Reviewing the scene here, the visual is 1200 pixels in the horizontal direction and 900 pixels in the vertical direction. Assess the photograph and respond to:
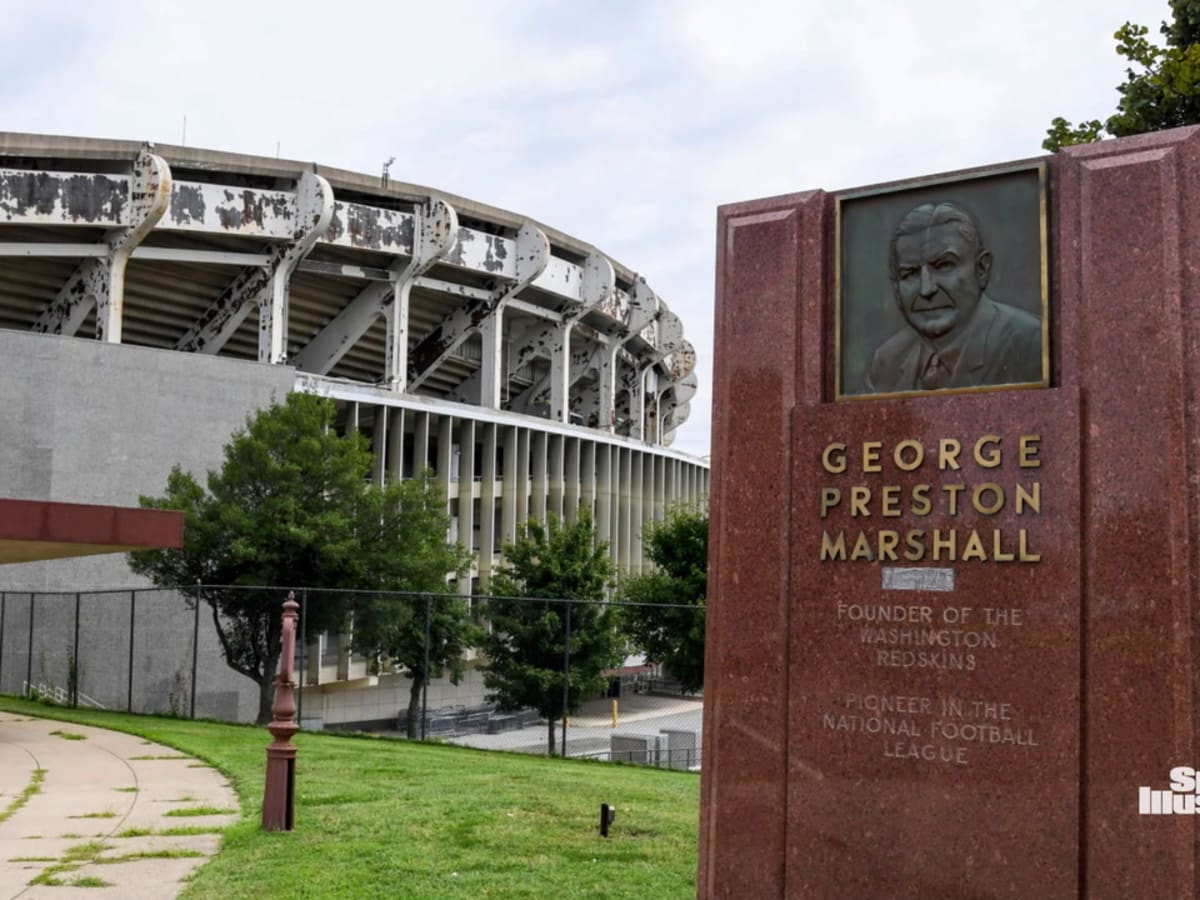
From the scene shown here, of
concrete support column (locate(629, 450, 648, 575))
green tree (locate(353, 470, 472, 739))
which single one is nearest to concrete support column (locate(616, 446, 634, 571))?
concrete support column (locate(629, 450, 648, 575))

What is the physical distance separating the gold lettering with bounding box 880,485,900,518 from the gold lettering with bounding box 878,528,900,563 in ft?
0.30

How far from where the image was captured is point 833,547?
705 cm

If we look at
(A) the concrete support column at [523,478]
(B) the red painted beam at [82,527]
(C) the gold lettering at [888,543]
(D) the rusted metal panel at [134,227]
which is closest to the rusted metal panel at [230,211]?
(D) the rusted metal panel at [134,227]

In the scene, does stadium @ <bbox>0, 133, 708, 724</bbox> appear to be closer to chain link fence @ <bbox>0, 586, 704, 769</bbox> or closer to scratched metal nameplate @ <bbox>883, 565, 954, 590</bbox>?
chain link fence @ <bbox>0, 586, 704, 769</bbox>

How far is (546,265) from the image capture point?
43.1 metres

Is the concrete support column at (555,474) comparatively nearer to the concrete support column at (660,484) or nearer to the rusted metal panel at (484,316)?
the rusted metal panel at (484,316)

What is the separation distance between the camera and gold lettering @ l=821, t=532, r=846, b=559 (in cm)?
701

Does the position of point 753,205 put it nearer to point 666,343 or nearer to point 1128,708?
point 1128,708

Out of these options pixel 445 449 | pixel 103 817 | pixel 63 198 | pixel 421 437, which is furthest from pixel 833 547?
pixel 445 449

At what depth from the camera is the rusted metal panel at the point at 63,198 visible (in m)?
32.8

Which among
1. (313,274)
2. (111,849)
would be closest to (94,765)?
(111,849)

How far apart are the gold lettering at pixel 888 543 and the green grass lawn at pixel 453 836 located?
2789 millimetres

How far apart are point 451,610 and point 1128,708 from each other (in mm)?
18036

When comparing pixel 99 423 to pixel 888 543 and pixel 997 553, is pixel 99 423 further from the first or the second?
pixel 997 553
